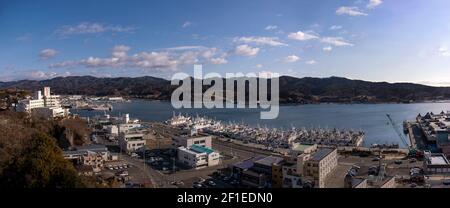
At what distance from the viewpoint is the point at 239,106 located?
21594 millimetres

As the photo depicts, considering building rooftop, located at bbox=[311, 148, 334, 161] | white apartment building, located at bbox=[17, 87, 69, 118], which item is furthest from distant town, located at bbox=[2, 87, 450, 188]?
white apartment building, located at bbox=[17, 87, 69, 118]

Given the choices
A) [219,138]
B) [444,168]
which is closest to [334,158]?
[444,168]

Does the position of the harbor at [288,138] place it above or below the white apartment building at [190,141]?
below

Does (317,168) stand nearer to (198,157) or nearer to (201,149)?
(198,157)

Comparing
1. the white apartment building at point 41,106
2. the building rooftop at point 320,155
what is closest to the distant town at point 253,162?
the building rooftop at point 320,155

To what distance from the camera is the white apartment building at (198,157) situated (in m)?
5.39

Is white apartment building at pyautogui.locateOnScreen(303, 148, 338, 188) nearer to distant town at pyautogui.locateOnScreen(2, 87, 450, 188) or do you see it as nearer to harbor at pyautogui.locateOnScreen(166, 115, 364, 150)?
distant town at pyautogui.locateOnScreen(2, 87, 450, 188)

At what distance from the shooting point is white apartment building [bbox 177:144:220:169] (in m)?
5.39

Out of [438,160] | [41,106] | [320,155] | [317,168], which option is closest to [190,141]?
[320,155]

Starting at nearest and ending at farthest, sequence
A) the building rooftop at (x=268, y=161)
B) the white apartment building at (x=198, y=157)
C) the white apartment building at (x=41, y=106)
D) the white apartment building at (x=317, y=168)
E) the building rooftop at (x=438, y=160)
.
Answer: the white apartment building at (x=317, y=168) → the building rooftop at (x=268, y=161) → the building rooftop at (x=438, y=160) → the white apartment building at (x=198, y=157) → the white apartment building at (x=41, y=106)

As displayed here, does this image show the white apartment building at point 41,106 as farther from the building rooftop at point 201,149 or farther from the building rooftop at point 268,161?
the building rooftop at point 268,161

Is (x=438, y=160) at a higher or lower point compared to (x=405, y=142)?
higher

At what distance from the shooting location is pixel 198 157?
5.38 m
